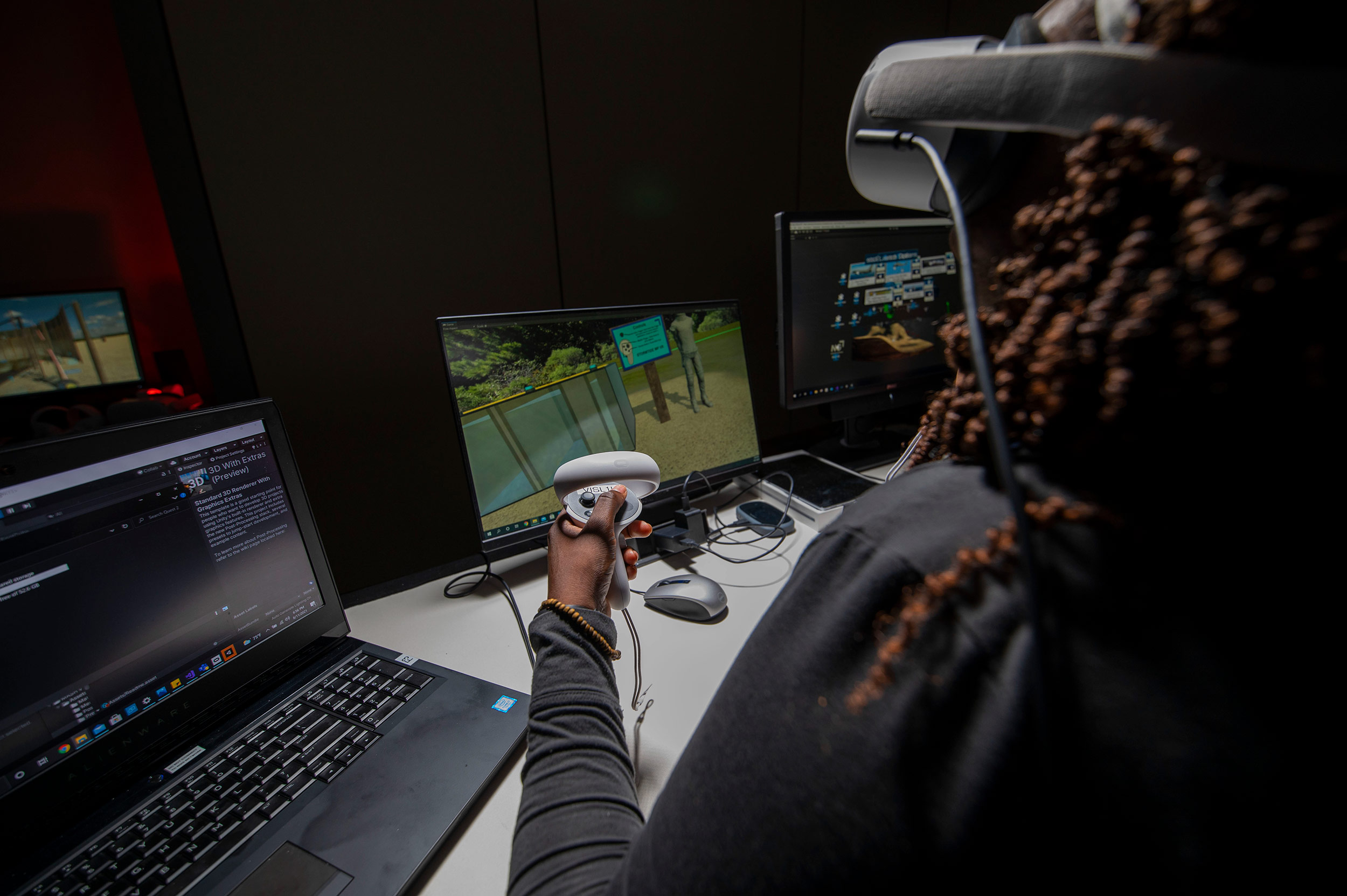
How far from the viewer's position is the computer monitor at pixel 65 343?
221 cm

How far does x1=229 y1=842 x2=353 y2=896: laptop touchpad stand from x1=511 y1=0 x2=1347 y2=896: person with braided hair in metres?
0.32

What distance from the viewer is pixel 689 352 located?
3.65 ft

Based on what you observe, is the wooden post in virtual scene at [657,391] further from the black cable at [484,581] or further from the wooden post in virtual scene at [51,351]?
the wooden post in virtual scene at [51,351]

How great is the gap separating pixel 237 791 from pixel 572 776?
0.35 meters

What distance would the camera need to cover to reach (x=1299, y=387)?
22cm

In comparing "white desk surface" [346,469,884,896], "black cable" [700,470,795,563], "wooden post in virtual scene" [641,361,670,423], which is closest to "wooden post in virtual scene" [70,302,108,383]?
"white desk surface" [346,469,884,896]

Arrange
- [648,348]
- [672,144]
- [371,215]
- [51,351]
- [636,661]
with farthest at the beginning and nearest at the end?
[51,351], [672,144], [648,348], [371,215], [636,661]

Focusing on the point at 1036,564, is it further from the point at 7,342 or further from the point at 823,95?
the point at 7,342

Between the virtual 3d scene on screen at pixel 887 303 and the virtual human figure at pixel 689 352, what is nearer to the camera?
the virtual human figure at pixel 689 352

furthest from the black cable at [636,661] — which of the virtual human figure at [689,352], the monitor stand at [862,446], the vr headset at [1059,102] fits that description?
the monitor stand at [862,446]

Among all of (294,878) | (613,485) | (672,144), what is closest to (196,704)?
(294,878)

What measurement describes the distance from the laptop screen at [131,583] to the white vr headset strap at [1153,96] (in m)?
0.82

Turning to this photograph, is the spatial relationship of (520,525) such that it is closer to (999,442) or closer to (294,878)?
(294,878)

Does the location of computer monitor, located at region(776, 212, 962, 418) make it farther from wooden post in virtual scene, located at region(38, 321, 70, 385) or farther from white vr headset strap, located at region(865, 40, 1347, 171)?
wooden post in virtual scene, located at region(38, 321, 70, 385)
